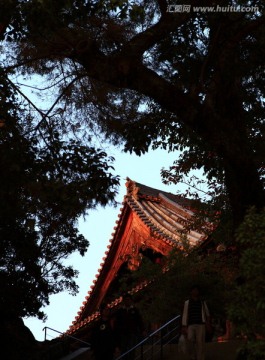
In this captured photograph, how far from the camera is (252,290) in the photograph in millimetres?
11219

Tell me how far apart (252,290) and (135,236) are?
18.5 meters

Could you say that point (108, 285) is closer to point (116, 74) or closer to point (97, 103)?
point (97, 103)

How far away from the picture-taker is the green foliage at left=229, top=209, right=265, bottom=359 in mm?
11016

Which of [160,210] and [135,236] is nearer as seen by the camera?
[135,236]

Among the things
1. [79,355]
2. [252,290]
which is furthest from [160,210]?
[252,290]

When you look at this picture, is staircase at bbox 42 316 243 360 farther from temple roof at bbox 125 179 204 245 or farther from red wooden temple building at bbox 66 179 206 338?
red wooden temple building at bbox 66 179 206 338

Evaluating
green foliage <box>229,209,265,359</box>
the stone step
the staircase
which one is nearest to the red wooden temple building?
the stone step

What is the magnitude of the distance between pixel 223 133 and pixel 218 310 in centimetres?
725

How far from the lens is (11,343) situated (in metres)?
Answer: 19.9

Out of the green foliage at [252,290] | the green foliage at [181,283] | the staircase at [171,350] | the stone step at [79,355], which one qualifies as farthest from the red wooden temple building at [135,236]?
the green foliage at [252,290]

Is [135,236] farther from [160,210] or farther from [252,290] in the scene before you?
[252,290]

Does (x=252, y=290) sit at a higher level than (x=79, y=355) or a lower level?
lower

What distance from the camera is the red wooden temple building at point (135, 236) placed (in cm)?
2844

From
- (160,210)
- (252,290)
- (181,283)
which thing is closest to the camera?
(252,290)
